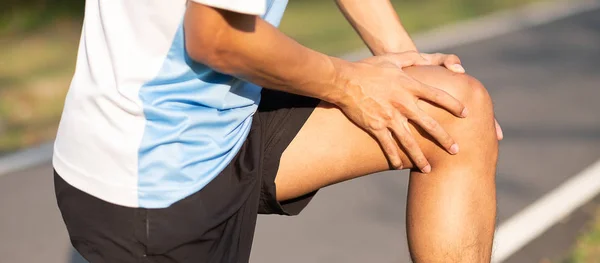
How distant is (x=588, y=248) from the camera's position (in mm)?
4227

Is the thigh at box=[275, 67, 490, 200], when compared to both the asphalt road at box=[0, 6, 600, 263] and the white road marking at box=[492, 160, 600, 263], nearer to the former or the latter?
the asphalt road at box=[0, 6, 600, 263]

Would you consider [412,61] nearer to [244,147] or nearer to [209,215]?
[244,147]

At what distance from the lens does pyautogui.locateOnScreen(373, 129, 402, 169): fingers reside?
207cm

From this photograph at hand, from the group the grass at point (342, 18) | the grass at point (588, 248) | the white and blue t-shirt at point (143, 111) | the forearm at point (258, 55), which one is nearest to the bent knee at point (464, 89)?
the forearm at point (258, 55)

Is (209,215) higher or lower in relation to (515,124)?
higher

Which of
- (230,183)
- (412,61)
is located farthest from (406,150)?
(230,183)

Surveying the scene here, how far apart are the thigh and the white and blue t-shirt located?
0.67ft

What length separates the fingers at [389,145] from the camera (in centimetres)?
207

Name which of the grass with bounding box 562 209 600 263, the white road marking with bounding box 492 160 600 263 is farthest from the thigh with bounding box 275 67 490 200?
the grass with bounding box 562 209 600 263

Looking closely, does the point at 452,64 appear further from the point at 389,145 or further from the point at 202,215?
the point at 202,215

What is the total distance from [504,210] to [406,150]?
266 centimetres

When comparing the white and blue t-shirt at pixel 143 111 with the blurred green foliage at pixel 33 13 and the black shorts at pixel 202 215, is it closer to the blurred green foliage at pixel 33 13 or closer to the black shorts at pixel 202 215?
the black shorts at pixel 202 215

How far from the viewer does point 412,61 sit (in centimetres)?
224

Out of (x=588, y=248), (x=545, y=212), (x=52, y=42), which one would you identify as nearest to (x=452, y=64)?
(x=588, y=248)
